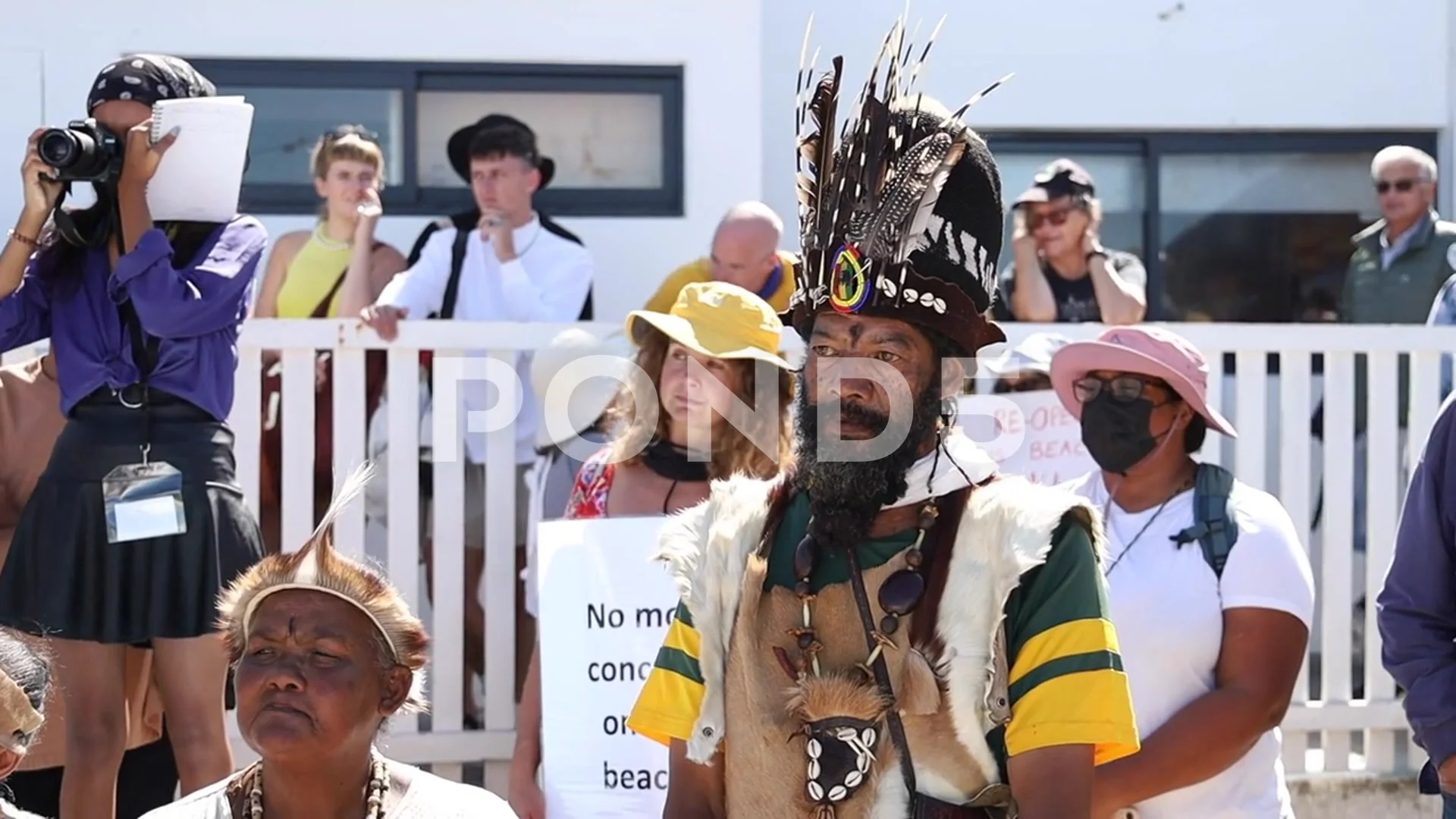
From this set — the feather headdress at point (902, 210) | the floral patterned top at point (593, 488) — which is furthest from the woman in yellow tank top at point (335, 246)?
the feather headdress at point (902, 210)

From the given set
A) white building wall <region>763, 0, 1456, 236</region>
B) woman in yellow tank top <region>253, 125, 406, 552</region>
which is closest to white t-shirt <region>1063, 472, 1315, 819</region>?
woman in yellow tank top <region>253, 125, 406, 552</region>

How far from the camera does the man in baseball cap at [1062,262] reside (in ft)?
24.0

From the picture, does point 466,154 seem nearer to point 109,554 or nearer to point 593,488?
point 593,488

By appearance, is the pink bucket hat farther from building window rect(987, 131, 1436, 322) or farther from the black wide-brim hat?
building window rect(987, 131, 1436, 322)

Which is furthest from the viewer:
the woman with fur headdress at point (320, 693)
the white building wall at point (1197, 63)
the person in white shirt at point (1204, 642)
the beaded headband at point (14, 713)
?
the white building wall at point (1197, 63)

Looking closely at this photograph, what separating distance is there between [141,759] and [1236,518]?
109 inches

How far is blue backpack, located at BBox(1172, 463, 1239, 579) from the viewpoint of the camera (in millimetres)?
4348

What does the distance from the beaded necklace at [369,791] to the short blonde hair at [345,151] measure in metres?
4.14

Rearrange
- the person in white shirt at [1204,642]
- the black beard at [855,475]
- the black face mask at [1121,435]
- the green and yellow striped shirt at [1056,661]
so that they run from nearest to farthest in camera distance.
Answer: the green and yellow striped shirt at [1056,661], the black beard at [855,475], the person in white shirt at [1204,642], the black face mask at [1121,435]

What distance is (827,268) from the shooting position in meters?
3.09

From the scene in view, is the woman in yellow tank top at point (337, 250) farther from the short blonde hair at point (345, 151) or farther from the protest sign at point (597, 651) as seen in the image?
the protest sign at point (597, 651)

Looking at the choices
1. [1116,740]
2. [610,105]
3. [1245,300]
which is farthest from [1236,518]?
[1245,300]

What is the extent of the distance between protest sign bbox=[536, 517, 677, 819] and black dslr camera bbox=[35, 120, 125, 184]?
1387mm

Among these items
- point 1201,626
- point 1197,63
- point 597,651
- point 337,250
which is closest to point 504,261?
point 337,250
